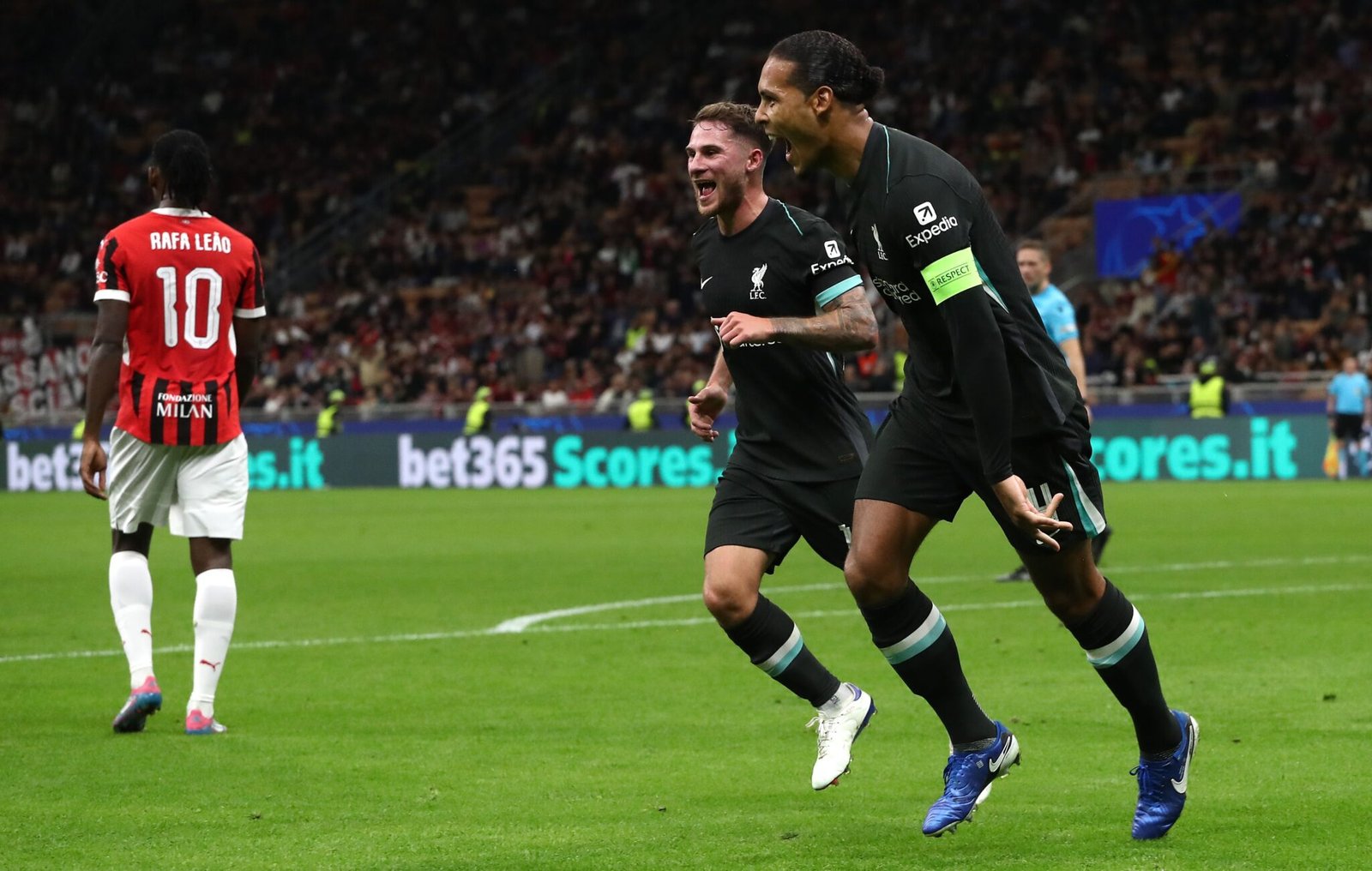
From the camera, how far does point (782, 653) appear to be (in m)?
6.13

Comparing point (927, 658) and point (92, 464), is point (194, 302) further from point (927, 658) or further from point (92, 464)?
point (927, 658)

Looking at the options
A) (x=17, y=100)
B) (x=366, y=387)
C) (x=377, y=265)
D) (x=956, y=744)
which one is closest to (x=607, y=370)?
(x=366, y=387)

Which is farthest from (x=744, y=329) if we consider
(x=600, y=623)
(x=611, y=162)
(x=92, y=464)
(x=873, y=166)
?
(x=611, y=162)

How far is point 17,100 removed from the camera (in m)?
49.1

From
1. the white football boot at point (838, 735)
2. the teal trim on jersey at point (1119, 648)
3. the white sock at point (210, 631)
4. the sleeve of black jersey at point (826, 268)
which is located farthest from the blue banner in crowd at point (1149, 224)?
the teal trim on jersey at point (1119, 648)

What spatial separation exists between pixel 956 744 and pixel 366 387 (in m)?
33.1

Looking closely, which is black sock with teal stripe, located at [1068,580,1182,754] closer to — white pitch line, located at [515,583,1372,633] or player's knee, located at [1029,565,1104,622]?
player's knee, located at [1029,565,1104,622]

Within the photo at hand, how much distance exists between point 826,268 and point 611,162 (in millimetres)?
36964

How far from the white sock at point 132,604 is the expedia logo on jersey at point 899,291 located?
3528 mm

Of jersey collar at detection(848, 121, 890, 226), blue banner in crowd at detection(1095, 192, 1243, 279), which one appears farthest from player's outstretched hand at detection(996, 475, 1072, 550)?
blue banner in crowd at detection(1095, 192, 1243, 279)

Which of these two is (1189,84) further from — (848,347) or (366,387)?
(848,347)

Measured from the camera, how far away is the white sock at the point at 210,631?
7.15m

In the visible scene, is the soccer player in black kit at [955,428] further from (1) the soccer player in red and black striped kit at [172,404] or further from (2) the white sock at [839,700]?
(1) the soccer player in red and black striped kit at [172,404]

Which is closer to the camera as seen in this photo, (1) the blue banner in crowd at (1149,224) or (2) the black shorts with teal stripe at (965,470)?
(2) the black shorts with teal stripe at (965,470)
